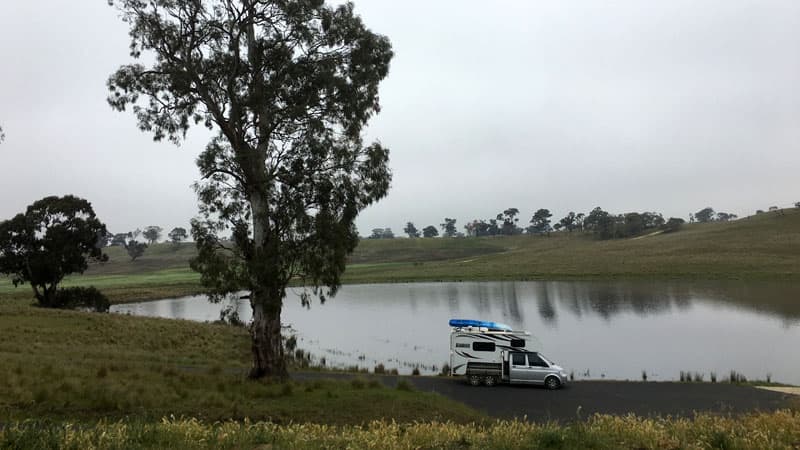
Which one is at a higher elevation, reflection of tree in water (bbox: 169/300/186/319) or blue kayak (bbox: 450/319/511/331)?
blue kayak (bbox: 450/319/511/331)

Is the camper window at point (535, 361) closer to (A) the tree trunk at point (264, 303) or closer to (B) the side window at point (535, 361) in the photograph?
(B) the side window at point (535, 361)

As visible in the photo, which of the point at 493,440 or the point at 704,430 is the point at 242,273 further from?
the point at 704,430

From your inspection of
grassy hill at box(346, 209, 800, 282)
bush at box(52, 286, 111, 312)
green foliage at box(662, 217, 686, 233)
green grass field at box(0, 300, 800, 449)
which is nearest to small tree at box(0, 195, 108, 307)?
bush at box(52, 286, 111, 312)

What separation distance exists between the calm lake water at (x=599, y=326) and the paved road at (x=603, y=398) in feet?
13.0

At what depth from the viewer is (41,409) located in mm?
11047

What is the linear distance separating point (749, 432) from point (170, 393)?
13315 mm

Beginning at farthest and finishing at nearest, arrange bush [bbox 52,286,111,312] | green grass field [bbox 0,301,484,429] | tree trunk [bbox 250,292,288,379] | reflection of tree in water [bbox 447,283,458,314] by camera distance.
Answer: reflection of tree in water [bbox 447,283,458,314] < bush [bbox 52,286,111,312] < tree trunk [bbox 250,292,288,379] < green grass field [bbox 0,301,484,429]

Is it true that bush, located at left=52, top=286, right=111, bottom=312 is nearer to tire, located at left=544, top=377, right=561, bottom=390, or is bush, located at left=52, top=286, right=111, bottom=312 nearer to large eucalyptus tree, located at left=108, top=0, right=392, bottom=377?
large eucalyptus tree, located at left=108, top=0, right=392, bottom=377

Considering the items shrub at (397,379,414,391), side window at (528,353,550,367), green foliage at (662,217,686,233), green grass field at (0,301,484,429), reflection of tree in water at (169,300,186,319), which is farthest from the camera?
green foliage at (662,217,686,233)

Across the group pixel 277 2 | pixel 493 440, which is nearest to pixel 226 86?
pixel 277 2

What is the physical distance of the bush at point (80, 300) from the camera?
46.5 m

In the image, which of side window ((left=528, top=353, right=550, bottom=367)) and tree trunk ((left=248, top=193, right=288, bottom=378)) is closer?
tree trunk ((left=248, top=193, right=288, bottom=378))

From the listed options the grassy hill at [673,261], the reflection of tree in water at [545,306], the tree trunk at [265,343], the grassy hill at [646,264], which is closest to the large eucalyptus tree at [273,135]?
the tree trunk at [265,343]

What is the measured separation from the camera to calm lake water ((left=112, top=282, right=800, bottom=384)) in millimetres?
26641
